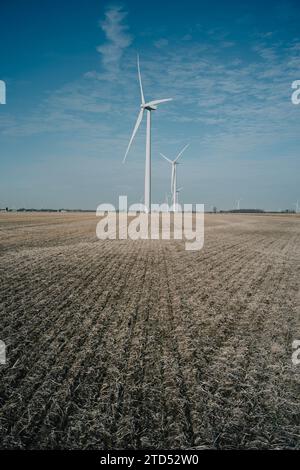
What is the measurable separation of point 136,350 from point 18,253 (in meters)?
17.4

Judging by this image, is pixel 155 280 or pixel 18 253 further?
pixel 18 253

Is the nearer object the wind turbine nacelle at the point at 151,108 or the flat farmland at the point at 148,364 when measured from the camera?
the flat farmland at the point at 148,364

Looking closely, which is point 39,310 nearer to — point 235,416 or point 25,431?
point 25,431

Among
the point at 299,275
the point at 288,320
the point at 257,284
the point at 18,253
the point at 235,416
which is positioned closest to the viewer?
the point at 235,416

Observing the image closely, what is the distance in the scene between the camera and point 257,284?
13922mm

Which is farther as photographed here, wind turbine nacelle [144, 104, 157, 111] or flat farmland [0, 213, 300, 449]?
wind turbine nacelle [144, 104, 157, 111]

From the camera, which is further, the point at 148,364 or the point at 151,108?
the point at 151,108

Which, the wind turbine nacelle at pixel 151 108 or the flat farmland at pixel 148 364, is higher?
the wind turbine nacelle at pixel 151 108

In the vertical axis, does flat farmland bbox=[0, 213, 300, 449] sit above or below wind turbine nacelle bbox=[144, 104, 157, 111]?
below

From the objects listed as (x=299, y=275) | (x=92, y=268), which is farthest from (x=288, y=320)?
(x=92, y=268)

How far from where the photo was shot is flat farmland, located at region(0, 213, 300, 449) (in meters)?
4.63

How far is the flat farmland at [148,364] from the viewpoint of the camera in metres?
4.63

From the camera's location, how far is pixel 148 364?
6582mm

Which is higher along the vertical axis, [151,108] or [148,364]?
[151,108]
